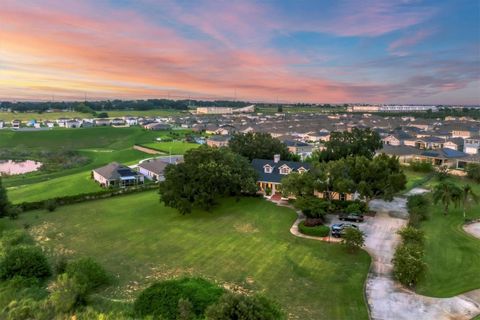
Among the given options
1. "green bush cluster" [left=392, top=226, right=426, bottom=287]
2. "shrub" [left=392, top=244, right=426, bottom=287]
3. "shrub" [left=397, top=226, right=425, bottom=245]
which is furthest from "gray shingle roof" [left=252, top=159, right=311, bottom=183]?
"shrub" [left=392, top=244, right=426, bottom=287]

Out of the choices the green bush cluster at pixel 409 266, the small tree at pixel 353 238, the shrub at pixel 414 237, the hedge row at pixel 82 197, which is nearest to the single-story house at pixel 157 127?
the hedge row at pixel 82 197

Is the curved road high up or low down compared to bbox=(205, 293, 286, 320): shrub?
down

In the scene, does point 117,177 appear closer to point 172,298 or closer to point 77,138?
point 172,298

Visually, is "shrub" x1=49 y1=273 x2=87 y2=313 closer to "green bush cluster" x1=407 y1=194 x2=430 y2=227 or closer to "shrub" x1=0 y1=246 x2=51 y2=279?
"shrub" x1=0 y1=246 x2=51 y2=279

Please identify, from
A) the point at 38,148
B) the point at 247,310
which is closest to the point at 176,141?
the point at 38,148

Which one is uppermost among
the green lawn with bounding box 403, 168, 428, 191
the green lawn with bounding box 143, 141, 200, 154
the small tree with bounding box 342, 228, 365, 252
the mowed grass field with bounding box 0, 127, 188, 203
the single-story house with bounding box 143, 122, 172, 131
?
the single-story house with bounding box 143, 122, 172, 131

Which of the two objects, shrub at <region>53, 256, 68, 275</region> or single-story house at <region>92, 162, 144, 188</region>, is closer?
shrub at <region>53, 256, 68, 275</region>
